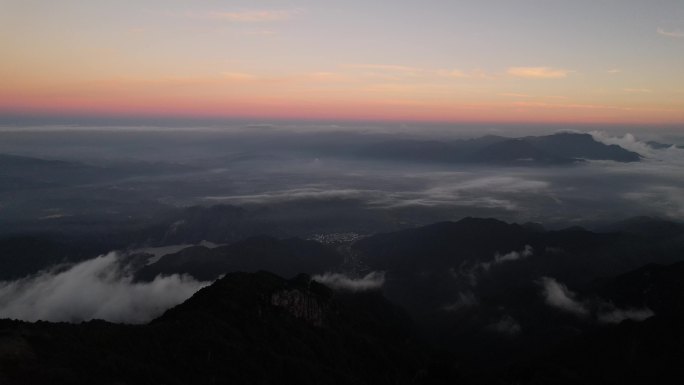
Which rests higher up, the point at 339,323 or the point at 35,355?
the point at 35,355

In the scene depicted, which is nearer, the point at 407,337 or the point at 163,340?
the point at 163,340

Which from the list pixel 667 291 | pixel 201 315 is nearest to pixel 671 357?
pixel 667 291

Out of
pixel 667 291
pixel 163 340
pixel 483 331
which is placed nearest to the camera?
pixel 163 340

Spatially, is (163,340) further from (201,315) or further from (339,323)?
(339,323)

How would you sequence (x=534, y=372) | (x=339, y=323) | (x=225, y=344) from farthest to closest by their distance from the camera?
1. (x=339, y=323)
2. (x=534, y=372)
3. (x=225, y=344)

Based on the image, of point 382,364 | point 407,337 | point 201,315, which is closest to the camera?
point 201,315

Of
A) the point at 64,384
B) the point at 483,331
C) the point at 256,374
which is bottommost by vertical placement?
the point at 483,331

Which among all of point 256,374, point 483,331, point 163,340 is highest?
point 163,340

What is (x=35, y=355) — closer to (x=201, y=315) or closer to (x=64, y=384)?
(x=64, y=384)

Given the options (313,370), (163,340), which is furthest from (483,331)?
(163,340)
